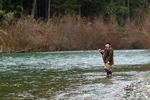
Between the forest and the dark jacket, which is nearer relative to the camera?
the dark jacket

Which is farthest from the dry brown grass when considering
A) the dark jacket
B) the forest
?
the dark jacket

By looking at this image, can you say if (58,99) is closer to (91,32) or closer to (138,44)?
(91,32)

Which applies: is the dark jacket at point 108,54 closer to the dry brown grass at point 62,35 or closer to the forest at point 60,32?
the forest at point 60,32

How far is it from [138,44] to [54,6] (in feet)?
59.9

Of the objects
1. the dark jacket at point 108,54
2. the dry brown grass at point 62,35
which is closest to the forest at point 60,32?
the dry brown grass at point 62,35

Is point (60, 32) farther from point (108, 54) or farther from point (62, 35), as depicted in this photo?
point (108, 54)

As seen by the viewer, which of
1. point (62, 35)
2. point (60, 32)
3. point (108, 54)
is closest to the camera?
point (108, 54)

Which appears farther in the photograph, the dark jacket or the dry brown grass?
the dry brown grass

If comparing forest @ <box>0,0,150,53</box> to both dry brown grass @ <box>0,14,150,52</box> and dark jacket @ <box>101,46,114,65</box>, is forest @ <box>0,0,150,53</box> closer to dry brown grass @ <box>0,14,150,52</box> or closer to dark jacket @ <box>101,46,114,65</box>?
dry brown grass @ <box>0,14,150,52</box>

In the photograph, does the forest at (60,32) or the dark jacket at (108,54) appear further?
the forest at (60,32)

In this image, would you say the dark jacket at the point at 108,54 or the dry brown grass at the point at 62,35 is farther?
the dry brown grass at the point at 62,35

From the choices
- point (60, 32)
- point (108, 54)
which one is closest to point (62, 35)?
point (60, 32)

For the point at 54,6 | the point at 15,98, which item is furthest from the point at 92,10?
the point at 15,98

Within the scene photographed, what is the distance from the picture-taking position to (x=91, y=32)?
1709 inches
